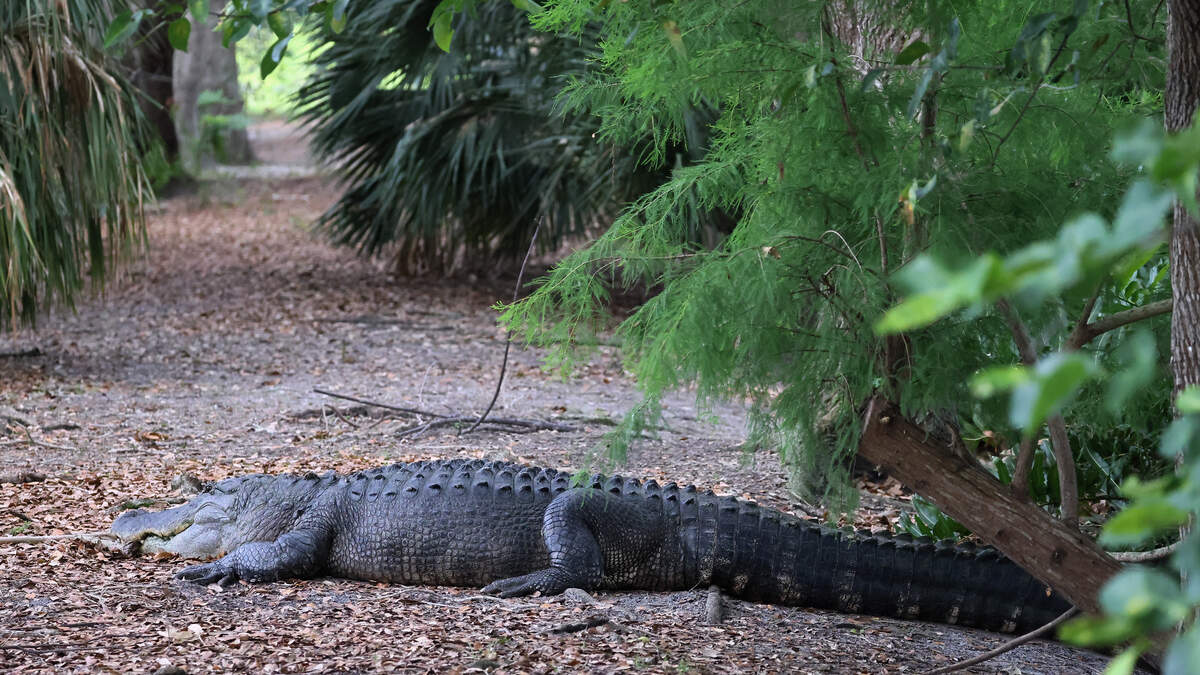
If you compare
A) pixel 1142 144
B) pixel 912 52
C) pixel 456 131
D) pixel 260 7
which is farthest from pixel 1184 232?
pixel 456 131

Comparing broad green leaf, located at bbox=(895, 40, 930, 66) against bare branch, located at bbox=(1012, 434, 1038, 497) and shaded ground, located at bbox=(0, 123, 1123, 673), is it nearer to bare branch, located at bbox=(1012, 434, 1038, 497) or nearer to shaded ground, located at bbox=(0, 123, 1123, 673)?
bare branch, located at bbox=(1012, 434, 1038, 497)

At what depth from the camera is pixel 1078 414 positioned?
366 centimetres

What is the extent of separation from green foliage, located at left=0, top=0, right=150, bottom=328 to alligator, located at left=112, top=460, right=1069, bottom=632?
3570mm

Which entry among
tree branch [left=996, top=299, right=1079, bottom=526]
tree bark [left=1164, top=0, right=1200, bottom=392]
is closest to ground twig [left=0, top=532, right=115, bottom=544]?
tree branch [left=996, top=299, right=1079, bottom=526]

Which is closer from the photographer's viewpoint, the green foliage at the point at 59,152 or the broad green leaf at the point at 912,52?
the broad green leaf at the point at 912,52

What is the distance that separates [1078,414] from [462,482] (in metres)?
2.41

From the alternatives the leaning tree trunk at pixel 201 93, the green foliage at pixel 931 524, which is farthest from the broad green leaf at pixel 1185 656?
the leaning tree trunk at pixel 201 93

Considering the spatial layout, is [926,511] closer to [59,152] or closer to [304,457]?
[304,457]

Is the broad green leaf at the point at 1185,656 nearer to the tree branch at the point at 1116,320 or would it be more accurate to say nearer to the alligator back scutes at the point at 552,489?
the tree branch at the point at 1116,320

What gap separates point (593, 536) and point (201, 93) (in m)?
14.8

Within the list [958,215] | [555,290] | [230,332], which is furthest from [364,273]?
[958,215]

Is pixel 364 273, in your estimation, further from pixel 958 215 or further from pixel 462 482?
pixel 958 215

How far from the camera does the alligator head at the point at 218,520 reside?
14.1 feet

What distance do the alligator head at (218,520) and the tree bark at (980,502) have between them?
8.35ft
